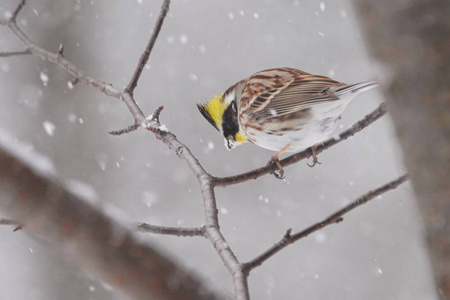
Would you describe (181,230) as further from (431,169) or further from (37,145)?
(37,145)

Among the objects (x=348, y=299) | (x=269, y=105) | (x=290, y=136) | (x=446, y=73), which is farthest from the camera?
(x=348, y=299)

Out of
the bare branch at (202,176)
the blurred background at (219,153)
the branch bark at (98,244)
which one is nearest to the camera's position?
the bare branch at (202,176)

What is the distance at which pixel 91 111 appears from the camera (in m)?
8.31

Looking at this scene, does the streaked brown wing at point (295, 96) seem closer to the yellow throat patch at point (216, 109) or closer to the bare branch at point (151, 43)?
the yellow throat patch at point (216, 109)

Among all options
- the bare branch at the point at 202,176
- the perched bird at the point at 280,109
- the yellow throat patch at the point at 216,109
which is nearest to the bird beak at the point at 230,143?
the perched bird at the point at 280,109

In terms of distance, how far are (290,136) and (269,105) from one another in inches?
15.3

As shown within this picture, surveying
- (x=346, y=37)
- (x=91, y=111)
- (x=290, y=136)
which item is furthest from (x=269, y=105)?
(x=346, y=37)

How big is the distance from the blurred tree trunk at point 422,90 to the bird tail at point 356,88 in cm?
171

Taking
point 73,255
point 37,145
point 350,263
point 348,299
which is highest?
point 37,145

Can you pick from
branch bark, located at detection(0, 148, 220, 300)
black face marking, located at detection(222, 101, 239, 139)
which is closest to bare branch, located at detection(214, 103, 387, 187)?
branch bark, located at detection(0, 148, 220, 300)

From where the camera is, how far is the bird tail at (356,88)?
239 centimetres

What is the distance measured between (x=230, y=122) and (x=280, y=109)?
0.35m

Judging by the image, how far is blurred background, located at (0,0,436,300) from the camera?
807 centimetres

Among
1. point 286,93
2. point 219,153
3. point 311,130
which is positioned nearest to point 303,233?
point 311,130
